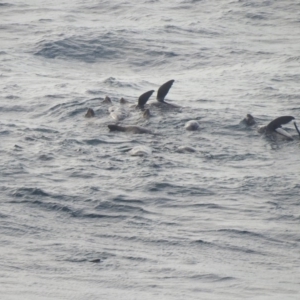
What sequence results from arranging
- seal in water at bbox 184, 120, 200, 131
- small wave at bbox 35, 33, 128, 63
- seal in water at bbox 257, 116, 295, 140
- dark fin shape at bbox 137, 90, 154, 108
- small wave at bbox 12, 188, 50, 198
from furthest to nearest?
small wave at bbox 35, 33, 128, 63, dark fin shape at bbox 137, 90, 154, 108, seal in water at bbox 184, 120, 200, 131, seal in water at bbox 257, 116, 295, 140, small wave at bbox 12, 188, 50, 198

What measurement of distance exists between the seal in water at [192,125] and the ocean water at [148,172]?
0.45ft

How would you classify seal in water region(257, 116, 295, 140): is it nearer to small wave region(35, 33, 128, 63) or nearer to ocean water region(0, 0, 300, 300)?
ocean water region(0, 0, 300, 300)

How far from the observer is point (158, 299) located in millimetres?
8398

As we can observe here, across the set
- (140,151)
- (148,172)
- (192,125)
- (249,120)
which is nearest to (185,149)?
(140,151)

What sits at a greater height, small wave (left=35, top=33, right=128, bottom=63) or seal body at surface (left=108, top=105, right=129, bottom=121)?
seal body at surface (left=108, top=105, right=129, bottom=121)

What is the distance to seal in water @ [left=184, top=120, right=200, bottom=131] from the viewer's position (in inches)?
612

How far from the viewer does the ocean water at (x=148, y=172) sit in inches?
364

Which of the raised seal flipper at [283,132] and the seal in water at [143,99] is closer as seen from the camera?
the raised seal flipper at [283,132]

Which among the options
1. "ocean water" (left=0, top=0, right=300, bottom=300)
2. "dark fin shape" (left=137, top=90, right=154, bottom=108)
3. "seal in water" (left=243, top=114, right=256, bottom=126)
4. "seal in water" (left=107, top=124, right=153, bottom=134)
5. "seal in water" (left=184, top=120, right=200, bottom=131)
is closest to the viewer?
"ocean water" (left=0, top=0, right=300, bottom=300)

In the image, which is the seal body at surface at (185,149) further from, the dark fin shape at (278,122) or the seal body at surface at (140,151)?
the dark fin shape at (278,122)

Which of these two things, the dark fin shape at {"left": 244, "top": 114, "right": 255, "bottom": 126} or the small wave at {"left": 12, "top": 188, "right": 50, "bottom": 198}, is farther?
the dark fin shape at {"left": 244, "top": 114, "right": 255, "bottom": 126}

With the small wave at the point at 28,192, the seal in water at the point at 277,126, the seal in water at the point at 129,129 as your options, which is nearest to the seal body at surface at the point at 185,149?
the seal in water at the point at 129,129

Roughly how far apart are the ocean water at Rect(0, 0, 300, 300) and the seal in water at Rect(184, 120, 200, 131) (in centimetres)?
14

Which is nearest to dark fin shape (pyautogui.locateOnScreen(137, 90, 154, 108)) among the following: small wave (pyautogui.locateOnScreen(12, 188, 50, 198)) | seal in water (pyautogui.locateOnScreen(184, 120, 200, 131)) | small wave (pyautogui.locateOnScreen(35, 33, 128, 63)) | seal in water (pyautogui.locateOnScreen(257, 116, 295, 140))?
seal in water (pyautogui.locateOnScreen(184, 120, 200, 131))
